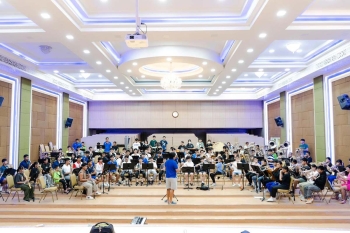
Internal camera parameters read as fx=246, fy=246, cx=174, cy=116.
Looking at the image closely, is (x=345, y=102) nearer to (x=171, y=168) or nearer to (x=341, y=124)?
(x=341, y=124)

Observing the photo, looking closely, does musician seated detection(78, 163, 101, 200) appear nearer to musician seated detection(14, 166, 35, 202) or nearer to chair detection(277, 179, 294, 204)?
musician seated detection(14, 166, 35, 202)

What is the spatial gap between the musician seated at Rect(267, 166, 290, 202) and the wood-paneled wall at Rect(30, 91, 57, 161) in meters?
12.7

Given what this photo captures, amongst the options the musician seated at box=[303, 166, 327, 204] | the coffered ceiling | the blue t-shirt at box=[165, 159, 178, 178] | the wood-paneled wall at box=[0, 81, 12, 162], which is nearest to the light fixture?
the coffered ceiling

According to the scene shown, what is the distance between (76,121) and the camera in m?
20.1

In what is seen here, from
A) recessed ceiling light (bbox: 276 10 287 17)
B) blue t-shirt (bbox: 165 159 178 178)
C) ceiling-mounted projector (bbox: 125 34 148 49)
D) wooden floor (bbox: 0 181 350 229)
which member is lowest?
wooden floor (bbox: 0 181 350 229)

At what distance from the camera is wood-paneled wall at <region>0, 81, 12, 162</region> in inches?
441

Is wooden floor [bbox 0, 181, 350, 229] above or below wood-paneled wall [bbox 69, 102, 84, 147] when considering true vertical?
below

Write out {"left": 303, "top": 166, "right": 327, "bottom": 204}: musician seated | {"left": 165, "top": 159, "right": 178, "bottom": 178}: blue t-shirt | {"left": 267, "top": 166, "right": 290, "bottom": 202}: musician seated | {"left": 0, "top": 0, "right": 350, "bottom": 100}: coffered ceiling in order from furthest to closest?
{"left": 267, "top": 166, "right": 290, "bottom": 202}: musician seated → {"left": 303, "top": 166, "right": 327, "bottom": 204}: musician seated → {"left": 165, "top": 159, "right": 178, "bottom": 178}: blue t-shirt → {"left": 0, "top": 0, "right": 350, "bottom": 100}: coffered ceiling

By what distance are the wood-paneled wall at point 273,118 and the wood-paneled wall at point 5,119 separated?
17112mm

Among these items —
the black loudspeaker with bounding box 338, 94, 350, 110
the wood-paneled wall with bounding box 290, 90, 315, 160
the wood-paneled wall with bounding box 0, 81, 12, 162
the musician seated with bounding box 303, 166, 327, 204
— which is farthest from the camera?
the wood-paneled wall with bounding box 290, 90, 315, 160

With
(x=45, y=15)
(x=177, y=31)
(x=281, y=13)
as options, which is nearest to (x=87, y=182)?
(x=45, y=15)

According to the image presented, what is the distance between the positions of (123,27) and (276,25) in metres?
4.26

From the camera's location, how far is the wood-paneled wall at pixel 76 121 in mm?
19109

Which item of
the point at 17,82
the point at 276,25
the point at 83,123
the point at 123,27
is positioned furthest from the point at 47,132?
the point at 276,25
